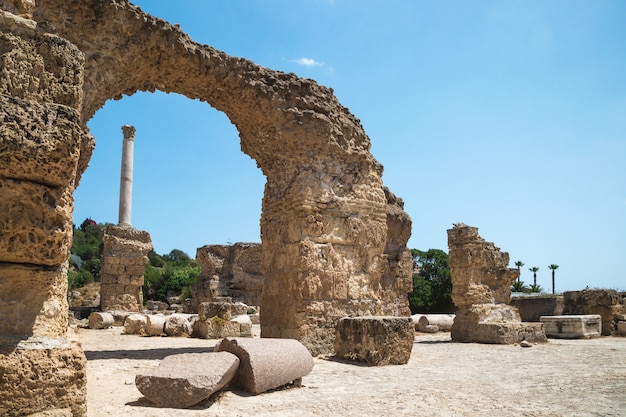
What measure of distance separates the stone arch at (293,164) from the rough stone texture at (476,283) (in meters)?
3.53

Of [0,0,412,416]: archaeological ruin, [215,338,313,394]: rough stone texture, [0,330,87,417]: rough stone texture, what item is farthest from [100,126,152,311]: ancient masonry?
[0,330,87,417]: rough stone texture

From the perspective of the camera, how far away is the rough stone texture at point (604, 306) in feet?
46.8

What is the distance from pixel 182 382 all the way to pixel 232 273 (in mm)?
17441

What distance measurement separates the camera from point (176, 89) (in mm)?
8508

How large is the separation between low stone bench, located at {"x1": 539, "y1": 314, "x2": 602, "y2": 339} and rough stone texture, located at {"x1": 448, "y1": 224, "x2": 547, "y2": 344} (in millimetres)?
1576

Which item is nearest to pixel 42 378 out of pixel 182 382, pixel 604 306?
pixel 182 382

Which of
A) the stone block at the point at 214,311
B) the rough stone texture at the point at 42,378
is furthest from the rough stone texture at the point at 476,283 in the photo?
the rough stone texture at the point at 42,378

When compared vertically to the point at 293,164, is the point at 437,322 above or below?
below

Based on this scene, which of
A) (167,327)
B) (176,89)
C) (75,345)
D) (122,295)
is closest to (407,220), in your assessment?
(167,327)

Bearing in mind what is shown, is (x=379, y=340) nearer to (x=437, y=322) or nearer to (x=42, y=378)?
(x=42, y=378)

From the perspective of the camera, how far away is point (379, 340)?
6.95 m

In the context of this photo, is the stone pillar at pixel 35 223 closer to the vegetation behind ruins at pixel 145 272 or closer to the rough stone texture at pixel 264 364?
the rough stone texture at pixel 264 364

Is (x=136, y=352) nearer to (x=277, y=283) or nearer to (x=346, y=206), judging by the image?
(x=277, y=283)

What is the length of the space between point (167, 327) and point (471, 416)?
9.53 metres
